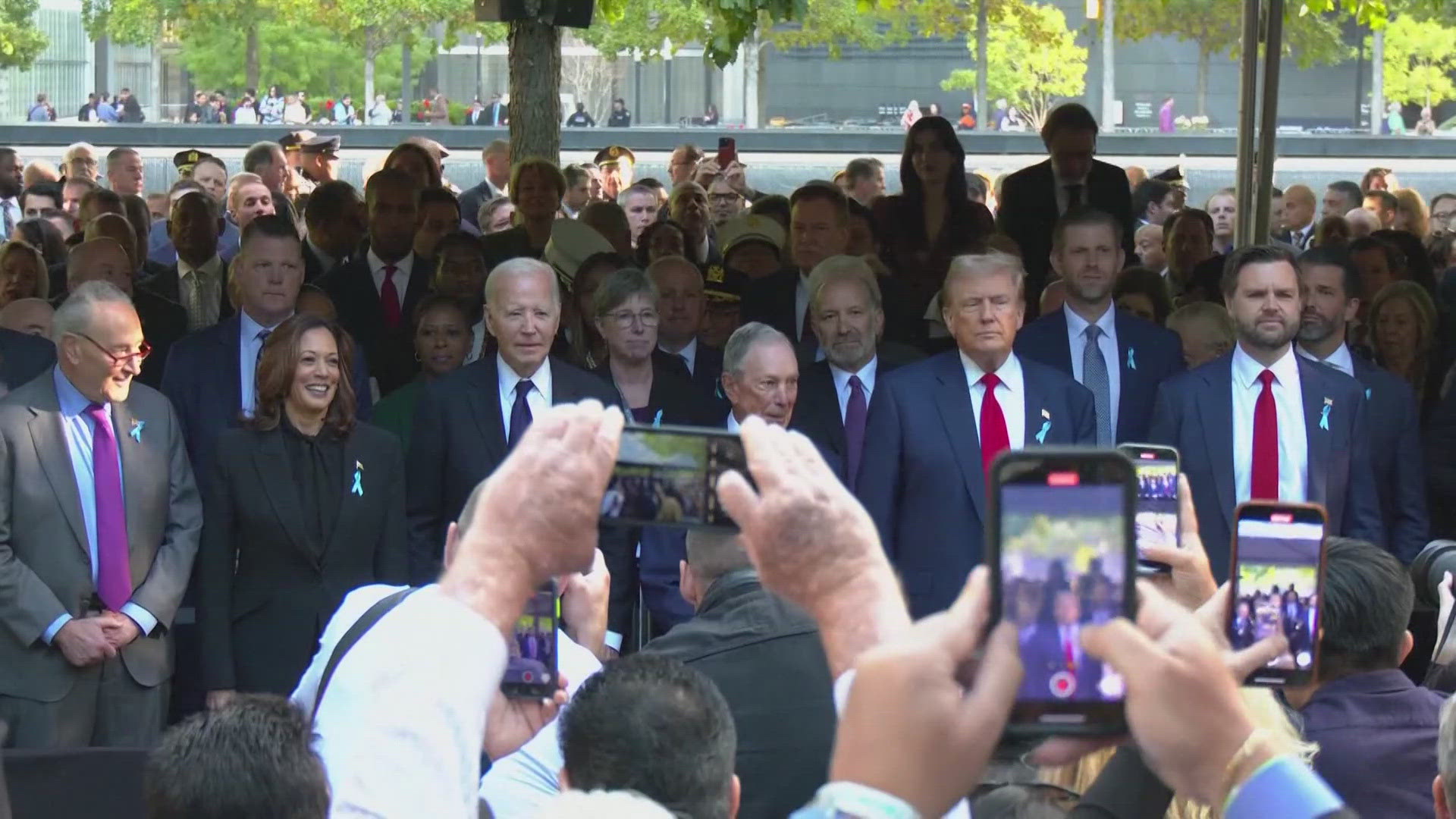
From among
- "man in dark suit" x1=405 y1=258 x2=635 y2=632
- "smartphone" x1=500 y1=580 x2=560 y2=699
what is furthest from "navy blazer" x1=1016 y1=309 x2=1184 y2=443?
"smartphone" x1=500 y1=580 x2=560 y2=699

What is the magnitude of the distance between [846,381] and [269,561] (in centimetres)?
218

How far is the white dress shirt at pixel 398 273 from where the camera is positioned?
31.0 feet

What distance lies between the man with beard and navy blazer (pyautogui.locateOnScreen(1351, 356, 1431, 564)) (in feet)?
0.71

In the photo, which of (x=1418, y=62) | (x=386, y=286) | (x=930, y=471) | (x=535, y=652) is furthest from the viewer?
(x=1418, y=62)

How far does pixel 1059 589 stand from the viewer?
1855 mm

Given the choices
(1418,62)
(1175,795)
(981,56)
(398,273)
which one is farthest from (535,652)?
(1418,62)

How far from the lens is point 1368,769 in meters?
3.65

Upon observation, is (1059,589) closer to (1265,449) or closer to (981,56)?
(1265,449)

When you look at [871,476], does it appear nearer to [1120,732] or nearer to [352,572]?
[352,572]

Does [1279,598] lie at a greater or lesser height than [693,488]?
lesser

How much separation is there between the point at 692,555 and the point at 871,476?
85.3 inches

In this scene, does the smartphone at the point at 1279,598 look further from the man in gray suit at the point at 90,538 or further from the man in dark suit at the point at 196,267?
the man in dark suit at the point at 196,267

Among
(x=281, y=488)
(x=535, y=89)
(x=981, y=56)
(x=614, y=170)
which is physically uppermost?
(x=981, y=56)

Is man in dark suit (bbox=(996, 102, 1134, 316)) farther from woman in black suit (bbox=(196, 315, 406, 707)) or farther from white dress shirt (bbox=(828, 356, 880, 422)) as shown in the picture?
woman in black suit (bbox=(196, 315, 406, 707))
